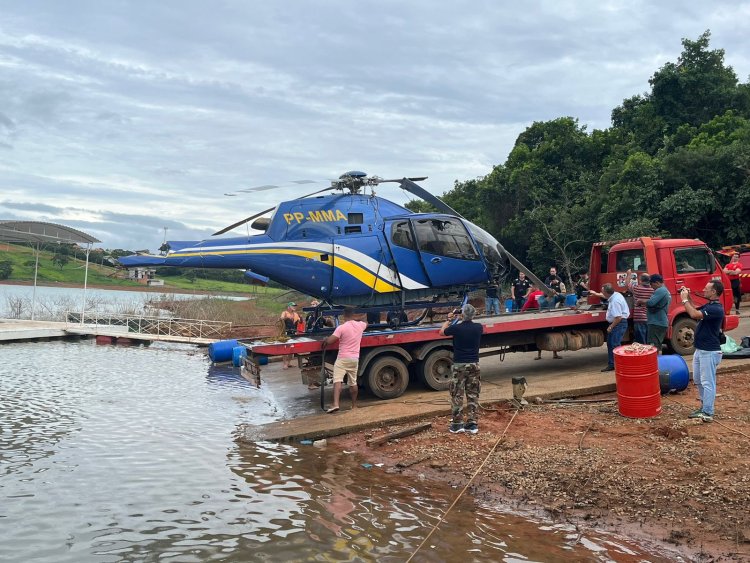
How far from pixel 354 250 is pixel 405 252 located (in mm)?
1035

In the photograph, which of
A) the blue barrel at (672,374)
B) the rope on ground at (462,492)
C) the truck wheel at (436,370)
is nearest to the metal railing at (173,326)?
the truck wheel at (436,370)

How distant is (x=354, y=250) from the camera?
1197cm

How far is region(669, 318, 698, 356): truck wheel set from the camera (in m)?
11.7

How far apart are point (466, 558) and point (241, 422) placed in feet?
19.8

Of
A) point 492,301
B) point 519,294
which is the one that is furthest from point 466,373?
point 519,294

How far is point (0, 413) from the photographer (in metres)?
10.2

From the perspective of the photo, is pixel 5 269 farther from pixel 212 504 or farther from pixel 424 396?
pixel 212 504

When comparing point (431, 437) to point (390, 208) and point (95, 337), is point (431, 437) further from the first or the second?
point (95, 337)

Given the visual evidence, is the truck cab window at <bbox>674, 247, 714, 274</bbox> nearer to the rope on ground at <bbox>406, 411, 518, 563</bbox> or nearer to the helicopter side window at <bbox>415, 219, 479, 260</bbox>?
the helicopter side window at <bbox>415, 219, 479, 260</bbox>

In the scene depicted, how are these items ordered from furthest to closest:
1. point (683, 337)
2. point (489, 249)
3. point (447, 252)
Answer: point (489, 249) < point (447, 252) < point (683, 337)

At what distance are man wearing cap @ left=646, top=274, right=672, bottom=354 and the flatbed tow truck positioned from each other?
153 centimetres

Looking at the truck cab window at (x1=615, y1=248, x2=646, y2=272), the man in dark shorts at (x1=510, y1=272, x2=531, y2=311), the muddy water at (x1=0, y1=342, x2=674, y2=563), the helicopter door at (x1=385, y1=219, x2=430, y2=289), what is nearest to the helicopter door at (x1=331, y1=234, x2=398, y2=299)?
the helicopter door at (x1=385, y1=219, x2=430, y2=289)

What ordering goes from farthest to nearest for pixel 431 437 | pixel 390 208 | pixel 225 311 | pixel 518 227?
pixel 225 311
pixel 518 227
pixel 390 208
pixel 431 437

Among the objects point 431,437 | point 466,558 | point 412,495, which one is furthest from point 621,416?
point 466,558
